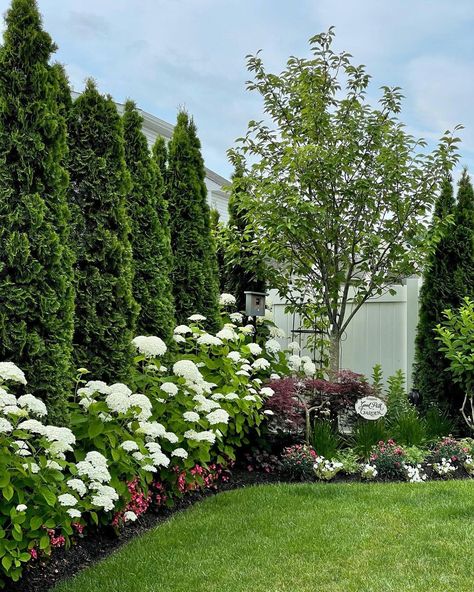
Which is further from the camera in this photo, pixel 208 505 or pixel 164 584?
pixel 208 505

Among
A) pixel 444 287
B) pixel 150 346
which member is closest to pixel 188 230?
pixel 150 346

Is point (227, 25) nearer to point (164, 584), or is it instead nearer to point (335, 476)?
point (335, 476)

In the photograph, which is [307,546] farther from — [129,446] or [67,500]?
[67,500]

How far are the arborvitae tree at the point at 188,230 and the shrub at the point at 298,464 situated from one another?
1.49 meters

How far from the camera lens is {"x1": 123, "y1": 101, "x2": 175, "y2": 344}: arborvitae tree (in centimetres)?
516

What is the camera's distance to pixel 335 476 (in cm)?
534

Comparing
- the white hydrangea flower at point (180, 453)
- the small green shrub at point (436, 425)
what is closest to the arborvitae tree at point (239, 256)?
the small green shrub at point (436, 425)

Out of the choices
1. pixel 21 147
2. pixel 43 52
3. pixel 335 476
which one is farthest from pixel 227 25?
pixel 335 476

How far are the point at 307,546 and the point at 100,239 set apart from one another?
2.37m

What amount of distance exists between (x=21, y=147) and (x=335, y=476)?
3598 millimetres

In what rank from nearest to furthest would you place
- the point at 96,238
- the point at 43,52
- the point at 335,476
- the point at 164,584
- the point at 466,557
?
the point at 164,584, the point at 466,557, the point at 43,52, the point at 96,238, the point at 335,476

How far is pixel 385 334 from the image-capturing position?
26.0 ft

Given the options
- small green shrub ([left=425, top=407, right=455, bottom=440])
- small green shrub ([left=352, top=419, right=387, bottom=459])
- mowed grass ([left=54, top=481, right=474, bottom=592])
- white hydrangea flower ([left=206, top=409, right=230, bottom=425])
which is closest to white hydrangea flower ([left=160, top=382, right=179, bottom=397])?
white hydrangea flower ([left=206, top=409, right=230, bottom=425])

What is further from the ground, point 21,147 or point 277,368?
point 21,147
